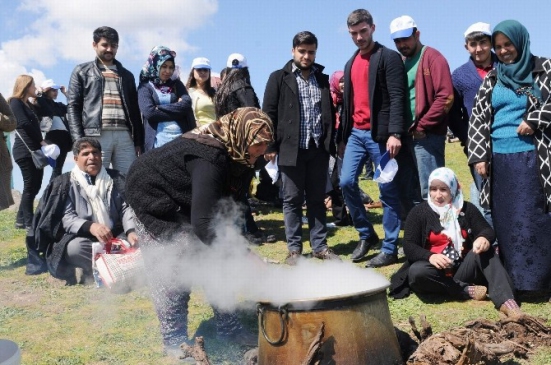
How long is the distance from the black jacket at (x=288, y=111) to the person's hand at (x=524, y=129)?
2.03m

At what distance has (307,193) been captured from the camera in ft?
20.9

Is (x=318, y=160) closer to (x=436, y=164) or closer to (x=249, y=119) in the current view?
(x=436, y=164)

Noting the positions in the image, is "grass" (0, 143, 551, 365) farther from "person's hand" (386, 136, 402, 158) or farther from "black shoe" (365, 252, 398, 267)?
"person's hand" (386, 136, 402, 158)

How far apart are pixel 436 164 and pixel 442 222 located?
0.94 meters

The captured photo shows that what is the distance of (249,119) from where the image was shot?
3.54m

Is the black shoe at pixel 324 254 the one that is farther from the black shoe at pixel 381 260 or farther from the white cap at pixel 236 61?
the white cap at pixel 236 61

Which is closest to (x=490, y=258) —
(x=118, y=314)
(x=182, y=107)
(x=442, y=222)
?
(x=442, y=222)

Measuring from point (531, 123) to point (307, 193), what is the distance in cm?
244

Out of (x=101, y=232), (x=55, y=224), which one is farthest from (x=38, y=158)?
(x=101, y=232)

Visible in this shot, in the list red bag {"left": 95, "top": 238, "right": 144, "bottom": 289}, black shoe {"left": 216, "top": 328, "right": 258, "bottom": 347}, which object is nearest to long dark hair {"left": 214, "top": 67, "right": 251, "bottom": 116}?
red bag {"left": 95, "top": 238, "right": 144, "bottom": 289}

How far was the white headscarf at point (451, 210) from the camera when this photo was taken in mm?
4992

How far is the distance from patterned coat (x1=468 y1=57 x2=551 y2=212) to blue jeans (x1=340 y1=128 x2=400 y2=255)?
3.48 feet

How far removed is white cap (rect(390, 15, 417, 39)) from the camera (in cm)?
584

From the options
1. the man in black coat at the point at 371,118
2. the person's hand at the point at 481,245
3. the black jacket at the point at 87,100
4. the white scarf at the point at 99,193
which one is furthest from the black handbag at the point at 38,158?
the person's hand at the point at 481,245
